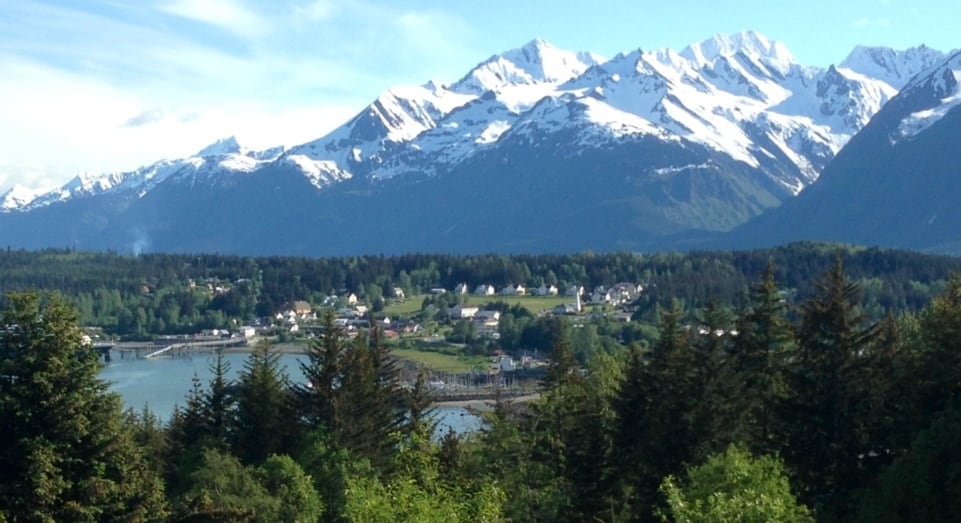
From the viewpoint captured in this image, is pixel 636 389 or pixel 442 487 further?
pixel 636 389

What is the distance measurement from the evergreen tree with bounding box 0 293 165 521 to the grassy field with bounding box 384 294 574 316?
96.5m

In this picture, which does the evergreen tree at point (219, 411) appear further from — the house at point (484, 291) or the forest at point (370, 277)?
the house at point (484, 291)

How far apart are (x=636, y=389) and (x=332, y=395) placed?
26.6 feet

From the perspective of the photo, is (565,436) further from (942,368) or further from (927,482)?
→ (927,482)

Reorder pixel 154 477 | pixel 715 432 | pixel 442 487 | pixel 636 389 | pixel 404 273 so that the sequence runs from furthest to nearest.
Result: 1. pixel 404 273
2. pixel 636 389
3. pixel 715 432
4. pixel 442 487
5. pixel 154 477

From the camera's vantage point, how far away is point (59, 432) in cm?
1670

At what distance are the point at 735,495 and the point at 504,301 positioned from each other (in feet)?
341

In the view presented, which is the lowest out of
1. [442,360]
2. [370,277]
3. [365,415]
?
[442,360]

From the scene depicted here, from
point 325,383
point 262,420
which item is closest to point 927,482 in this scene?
point 325,383

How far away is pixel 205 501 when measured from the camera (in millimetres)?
18766

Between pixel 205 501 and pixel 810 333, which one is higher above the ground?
pixel 810 333

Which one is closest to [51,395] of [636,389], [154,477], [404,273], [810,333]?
[154,477]

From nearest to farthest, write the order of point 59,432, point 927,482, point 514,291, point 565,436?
point 59,432
point 927,482
point 565,436
point 514,291

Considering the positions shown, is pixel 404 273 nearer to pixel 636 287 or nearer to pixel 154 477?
pixel 636 287
